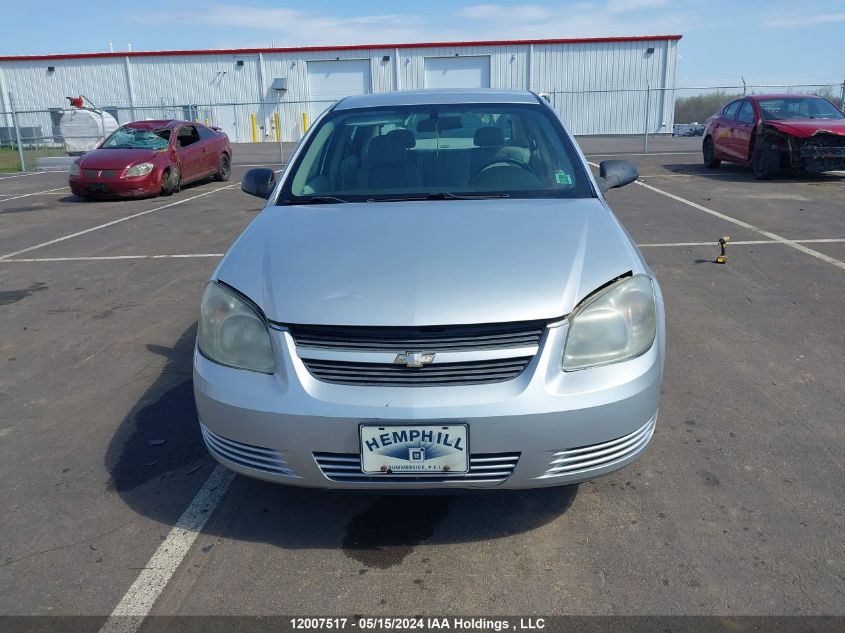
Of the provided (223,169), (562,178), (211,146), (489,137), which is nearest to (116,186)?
(211,146)

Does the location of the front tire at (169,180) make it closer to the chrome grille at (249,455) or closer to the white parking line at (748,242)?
the white parking line at (748,242)

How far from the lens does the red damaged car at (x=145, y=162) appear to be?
1305 cm

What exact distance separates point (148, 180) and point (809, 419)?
39.7 feet

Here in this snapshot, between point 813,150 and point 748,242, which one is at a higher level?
point 813,150

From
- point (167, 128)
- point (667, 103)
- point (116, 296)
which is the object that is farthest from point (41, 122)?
point (116, 296)

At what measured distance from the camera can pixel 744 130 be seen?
1384 cm

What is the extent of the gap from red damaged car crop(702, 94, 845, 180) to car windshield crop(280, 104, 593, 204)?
33.6ft

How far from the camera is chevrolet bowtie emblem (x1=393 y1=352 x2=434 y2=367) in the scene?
2393mm

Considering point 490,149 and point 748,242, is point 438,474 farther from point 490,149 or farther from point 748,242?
point 748,242

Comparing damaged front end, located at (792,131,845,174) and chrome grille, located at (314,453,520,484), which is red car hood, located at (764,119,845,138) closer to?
damaged front end, located at (792,131,845,174)

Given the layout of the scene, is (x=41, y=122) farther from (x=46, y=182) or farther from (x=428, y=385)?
(x=428, y=385)

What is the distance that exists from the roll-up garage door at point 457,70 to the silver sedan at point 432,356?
33.6 metres

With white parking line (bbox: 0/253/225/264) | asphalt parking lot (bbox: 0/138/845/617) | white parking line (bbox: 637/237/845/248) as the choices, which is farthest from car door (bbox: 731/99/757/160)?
white parking line (bbox: 0/253/225/264)

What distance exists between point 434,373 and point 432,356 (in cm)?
6
